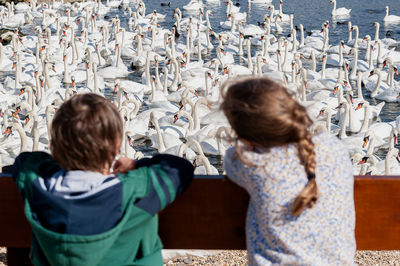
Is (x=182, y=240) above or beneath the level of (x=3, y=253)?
above

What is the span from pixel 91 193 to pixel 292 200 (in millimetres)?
688

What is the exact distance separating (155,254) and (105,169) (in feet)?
1.23

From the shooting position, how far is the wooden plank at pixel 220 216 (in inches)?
98.0

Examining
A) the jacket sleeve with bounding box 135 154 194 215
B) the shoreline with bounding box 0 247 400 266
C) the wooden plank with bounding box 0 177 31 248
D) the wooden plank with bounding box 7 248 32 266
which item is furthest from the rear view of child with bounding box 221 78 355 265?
the shoreline with bounding box 0 247 400 266

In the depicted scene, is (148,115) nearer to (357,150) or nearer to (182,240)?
(357,150)

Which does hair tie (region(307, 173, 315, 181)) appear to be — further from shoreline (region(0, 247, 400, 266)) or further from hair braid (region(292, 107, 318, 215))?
shoreline (region(0, 247, 400, 266))

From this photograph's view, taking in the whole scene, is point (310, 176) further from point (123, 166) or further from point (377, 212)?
point (123, 166)

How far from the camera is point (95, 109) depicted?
2.19 meters

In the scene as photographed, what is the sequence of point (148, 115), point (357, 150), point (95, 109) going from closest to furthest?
point (95, 109) → point (357, 150) → point (148, 115)

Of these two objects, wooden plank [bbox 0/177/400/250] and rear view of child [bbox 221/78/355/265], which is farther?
wooden plank [bbox 0/177/400/250]

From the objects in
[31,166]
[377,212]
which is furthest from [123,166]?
[377,212]

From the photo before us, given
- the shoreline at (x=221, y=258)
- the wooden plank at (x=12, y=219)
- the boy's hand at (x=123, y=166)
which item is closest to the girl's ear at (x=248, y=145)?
the boy's hand at (x=123, y=166)

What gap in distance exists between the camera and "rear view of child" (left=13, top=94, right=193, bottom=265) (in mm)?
2119

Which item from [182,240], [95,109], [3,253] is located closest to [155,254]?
[182,240]
